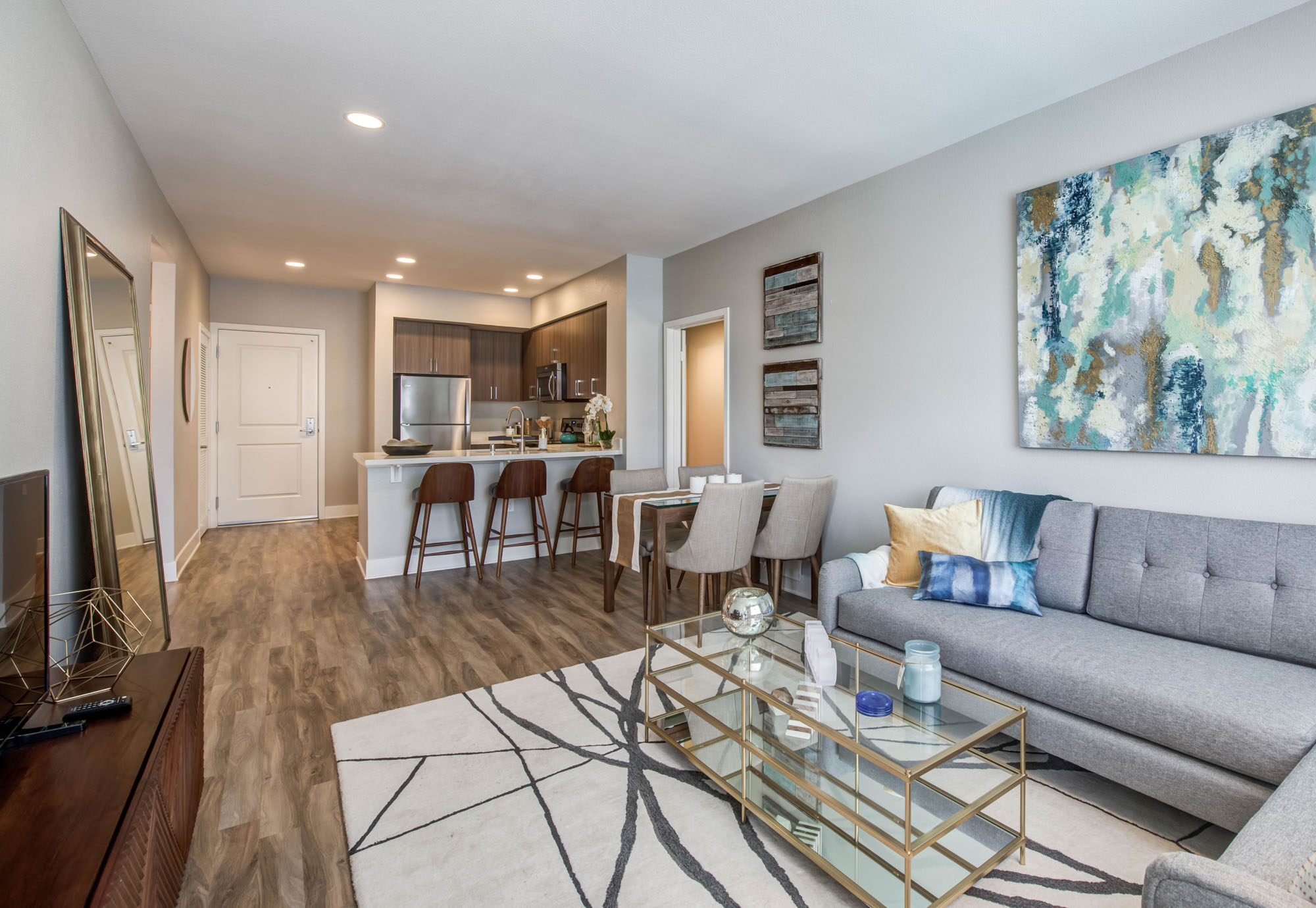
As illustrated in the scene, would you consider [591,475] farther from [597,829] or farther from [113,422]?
[597,829]

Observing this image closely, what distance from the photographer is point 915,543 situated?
2.80 metres

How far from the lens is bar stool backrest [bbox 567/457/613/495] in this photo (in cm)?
506

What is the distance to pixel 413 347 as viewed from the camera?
6.95 meters

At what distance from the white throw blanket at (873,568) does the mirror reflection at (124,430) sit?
2.97 metres

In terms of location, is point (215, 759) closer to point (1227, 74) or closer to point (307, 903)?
point (307, 903)

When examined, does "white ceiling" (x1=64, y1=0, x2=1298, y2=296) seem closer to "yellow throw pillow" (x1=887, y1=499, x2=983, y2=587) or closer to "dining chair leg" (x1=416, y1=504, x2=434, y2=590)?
"yellow throw pillow" (x1=887, y1=499, x2=983, y2=587)

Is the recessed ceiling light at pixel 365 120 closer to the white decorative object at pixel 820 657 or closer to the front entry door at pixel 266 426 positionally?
the white decorative object at pixel 820 657

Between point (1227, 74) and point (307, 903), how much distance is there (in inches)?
153

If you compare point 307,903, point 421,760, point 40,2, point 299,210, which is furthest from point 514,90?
point 307,903

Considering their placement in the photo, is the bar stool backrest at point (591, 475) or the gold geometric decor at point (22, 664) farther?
the bar stool backrest at point (591, 475)

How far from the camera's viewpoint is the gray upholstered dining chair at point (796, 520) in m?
3.63

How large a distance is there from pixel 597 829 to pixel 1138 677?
1.61 meters

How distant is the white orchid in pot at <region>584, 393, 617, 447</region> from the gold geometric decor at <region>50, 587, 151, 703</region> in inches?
131

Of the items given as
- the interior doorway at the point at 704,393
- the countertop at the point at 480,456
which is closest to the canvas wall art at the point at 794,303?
the interior doorway at the point at 704,393
